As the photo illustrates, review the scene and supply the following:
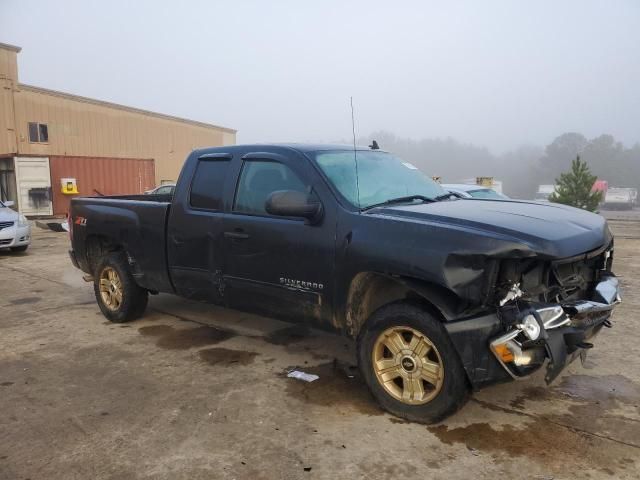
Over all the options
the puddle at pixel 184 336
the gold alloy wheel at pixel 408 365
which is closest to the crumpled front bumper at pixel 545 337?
the gold alloy wheel at pixel 408 365

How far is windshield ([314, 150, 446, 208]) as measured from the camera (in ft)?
12.4

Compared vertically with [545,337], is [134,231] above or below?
above

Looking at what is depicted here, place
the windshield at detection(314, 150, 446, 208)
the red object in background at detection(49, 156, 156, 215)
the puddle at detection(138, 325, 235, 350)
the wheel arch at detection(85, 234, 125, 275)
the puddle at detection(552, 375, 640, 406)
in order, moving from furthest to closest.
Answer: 1. the red object in background at detection(49, 156, 156, 215)
2. the wheel arch at detection(85, 234, 125, 275)
3. the puddle at detection(138, 325, 235, 350)
4. the windshield at detection(314, 150, 446, 208)
5. the puddle at detection(552, 375, 640, 406)

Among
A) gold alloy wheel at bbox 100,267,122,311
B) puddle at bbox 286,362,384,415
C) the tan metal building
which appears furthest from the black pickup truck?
the tan metal building

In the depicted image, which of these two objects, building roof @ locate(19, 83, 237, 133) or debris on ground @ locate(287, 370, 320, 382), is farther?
building roof @ locate(19, 83, 237, 133)

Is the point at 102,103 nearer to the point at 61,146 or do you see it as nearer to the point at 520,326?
the point at 61,146

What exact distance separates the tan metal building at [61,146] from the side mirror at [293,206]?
21.1m

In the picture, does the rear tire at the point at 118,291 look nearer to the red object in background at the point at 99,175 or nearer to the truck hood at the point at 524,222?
the truck hood at the point at 524,222

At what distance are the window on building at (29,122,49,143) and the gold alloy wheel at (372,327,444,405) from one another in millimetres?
23511

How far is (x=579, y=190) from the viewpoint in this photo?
19.3m

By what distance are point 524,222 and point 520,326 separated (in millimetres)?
669

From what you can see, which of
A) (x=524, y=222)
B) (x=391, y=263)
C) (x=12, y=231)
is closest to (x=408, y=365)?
(x=391, y=263)

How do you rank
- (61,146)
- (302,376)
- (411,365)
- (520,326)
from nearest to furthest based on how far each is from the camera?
1. (520,326)
2. (411,365)
3. (302,376)
4. (61,146)

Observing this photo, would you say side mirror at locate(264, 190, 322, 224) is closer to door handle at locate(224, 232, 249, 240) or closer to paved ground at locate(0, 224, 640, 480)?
door handle at locate(224, 232, 249, 240)
